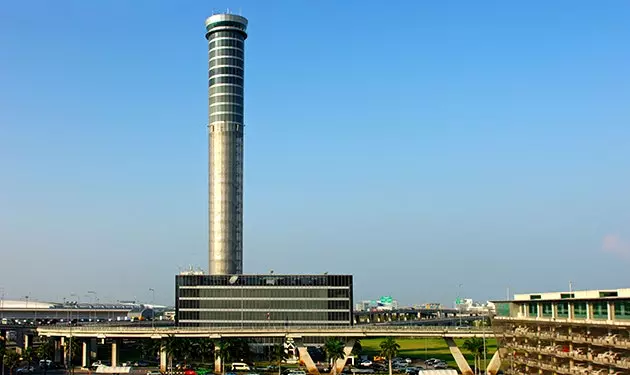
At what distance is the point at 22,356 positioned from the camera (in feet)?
552

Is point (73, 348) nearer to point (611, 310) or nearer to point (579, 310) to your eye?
point (579, 310)

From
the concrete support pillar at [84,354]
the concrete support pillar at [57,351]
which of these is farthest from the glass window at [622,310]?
the concrete support pillar at [57,351]

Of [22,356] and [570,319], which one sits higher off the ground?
[570,319]

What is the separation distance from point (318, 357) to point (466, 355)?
130 ft

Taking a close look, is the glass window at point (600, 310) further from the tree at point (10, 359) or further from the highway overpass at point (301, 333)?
the tree at point (10, 359)

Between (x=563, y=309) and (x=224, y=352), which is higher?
(x=563, y=309)

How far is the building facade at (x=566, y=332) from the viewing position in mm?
83875

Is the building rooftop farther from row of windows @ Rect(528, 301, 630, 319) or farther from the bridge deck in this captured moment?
the bridge deck

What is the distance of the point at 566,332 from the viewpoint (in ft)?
319

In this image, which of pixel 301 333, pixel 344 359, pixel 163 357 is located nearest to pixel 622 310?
pixel 344 359

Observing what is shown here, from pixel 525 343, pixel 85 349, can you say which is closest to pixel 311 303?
pixel 85 349

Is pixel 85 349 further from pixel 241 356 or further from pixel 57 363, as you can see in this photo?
pixel 241 356

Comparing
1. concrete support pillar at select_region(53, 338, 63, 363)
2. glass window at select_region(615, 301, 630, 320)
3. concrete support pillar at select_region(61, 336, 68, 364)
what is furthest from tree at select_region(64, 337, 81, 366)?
glass window at select_region(615, 301, 630, 320)

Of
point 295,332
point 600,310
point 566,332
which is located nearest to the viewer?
point 600,310
